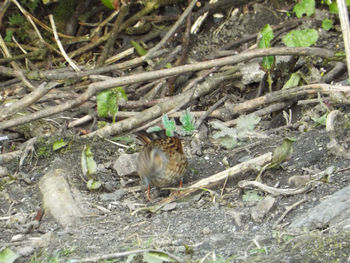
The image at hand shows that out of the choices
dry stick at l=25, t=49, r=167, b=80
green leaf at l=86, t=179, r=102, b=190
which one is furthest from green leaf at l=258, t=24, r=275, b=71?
green leaf at l=86, t=179, r=102, b=190

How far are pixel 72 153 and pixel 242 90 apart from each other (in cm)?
184

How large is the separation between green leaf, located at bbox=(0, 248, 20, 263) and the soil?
0.37 ft

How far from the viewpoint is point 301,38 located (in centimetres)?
569

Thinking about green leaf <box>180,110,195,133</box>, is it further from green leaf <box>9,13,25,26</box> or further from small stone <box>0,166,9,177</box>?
green leaf <box>9,13,25,26</box>

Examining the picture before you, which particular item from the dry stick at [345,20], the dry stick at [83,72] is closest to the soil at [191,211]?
the dry stick at [83,72]

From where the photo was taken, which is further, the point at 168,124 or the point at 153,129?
the point at 153,129

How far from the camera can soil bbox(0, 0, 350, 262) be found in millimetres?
3217

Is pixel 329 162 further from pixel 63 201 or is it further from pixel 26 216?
pixel 26 216

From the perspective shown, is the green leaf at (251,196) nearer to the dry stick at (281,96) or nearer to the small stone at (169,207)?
the small stone at (169,207)

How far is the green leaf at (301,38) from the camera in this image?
222 inches

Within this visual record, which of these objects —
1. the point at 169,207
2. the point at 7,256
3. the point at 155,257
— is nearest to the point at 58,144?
the point at 169,207

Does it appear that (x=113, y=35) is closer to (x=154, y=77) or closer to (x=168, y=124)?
(x=154, y=77)

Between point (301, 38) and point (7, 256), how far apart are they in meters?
3.48

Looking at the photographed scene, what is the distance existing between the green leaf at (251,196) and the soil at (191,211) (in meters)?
0.02
